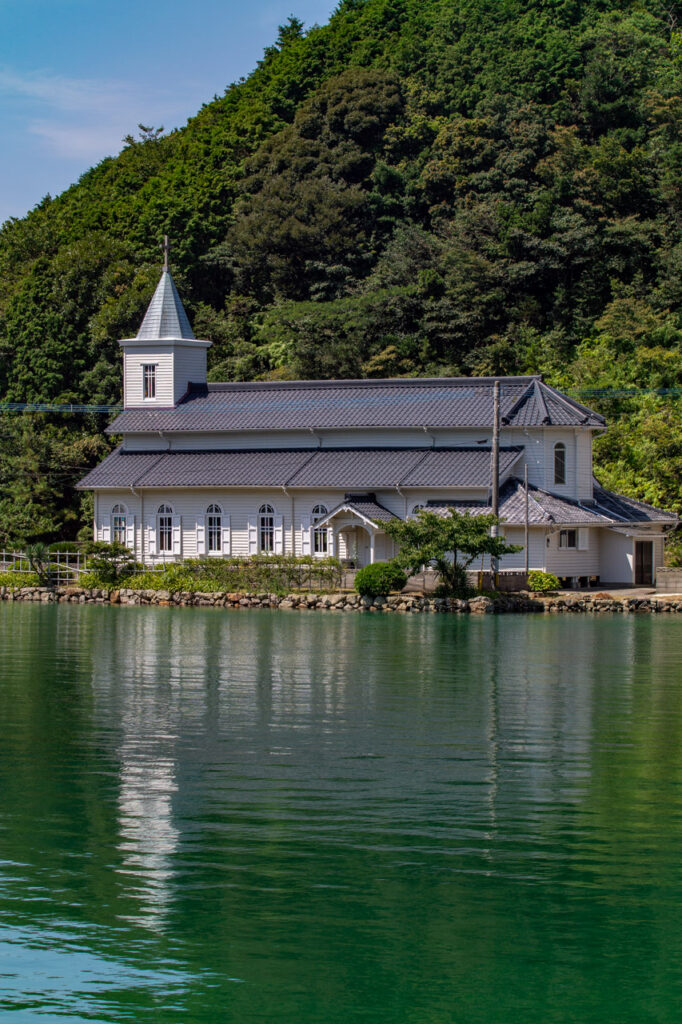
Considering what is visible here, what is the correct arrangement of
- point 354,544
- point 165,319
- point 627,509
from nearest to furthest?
point 627,509 < point 354,544 < point 165,319

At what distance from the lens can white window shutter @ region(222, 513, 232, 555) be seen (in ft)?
186

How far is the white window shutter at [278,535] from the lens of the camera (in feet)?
183

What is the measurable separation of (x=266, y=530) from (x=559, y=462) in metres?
11.5

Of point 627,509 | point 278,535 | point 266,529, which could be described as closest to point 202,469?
point 266,529

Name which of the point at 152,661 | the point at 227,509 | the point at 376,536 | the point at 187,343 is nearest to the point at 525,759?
the point at 152,661

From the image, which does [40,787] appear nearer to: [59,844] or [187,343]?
[59,844]

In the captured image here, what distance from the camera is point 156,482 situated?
5722cm

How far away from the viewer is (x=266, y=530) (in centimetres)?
5619

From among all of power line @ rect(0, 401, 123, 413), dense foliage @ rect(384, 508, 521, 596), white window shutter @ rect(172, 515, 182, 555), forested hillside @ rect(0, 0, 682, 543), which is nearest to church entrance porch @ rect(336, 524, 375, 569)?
dense foliage @ rect(384, 508, 521, 596)

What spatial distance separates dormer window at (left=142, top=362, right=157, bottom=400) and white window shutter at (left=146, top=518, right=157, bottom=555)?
264 inches

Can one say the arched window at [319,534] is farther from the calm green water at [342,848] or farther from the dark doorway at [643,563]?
the calm green water at [342,848]

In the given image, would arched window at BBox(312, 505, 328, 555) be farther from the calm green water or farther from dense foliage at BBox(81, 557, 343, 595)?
the calm green water

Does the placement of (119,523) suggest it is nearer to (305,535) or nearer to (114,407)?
(305,535)

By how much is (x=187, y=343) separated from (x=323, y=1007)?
52.3 meters
